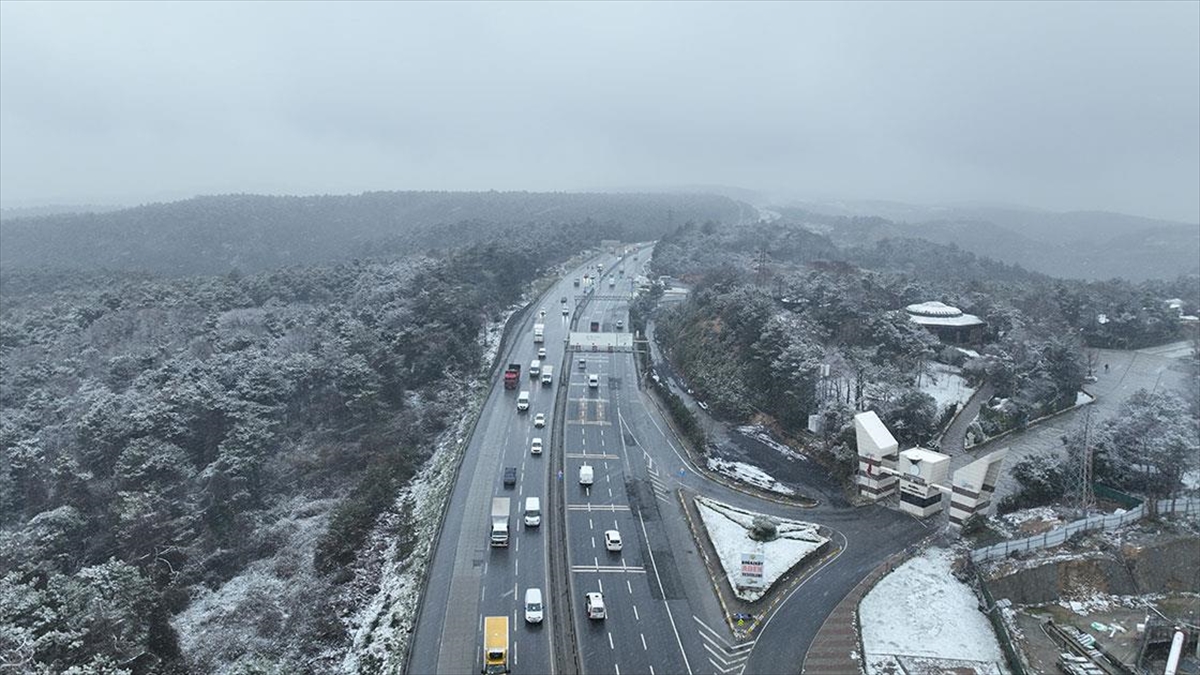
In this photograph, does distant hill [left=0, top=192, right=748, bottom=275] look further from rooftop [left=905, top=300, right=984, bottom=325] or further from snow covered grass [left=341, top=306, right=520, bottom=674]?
snow covered grass [left=341, top=306, right=520, bottom=674]

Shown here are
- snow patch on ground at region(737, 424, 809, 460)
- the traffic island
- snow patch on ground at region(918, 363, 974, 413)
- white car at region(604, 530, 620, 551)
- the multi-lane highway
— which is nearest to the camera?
the multi-lane highway

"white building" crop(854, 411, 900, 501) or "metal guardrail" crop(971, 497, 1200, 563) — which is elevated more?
"white building" crop(854, 411, 900, 501)

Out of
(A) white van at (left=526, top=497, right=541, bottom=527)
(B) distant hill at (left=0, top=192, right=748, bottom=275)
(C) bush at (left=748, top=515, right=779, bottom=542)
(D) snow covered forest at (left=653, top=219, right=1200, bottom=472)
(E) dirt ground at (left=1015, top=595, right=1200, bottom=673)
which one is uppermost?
(B) distant hill at (left=0, top=192, right=748, bottom=275)

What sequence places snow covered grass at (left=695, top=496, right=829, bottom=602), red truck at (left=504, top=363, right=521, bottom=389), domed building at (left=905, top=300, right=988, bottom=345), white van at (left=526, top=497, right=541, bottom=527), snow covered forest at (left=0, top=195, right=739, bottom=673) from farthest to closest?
1. domed building at (left=905, top=300, right=988, bottom=345)
2. red truck at (left=504, top=363, right=521, bottom=389)
3. white van at (left=526, top=497, right=541, bottom=527)
4. snow covered grass at (left=695, top=496, right=829, bottom=602)
5. snow covered forest at (left=0, top=195, right=739, bottom=673)

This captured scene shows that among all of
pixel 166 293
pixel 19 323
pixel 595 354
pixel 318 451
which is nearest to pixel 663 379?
pixel 595 354

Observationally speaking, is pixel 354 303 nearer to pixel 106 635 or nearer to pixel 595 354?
pixel 595 354

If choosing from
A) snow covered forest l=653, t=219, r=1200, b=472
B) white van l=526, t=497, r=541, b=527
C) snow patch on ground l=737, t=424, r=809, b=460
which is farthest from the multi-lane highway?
snow covered forest l=653, t=219, r=1200, b=472
